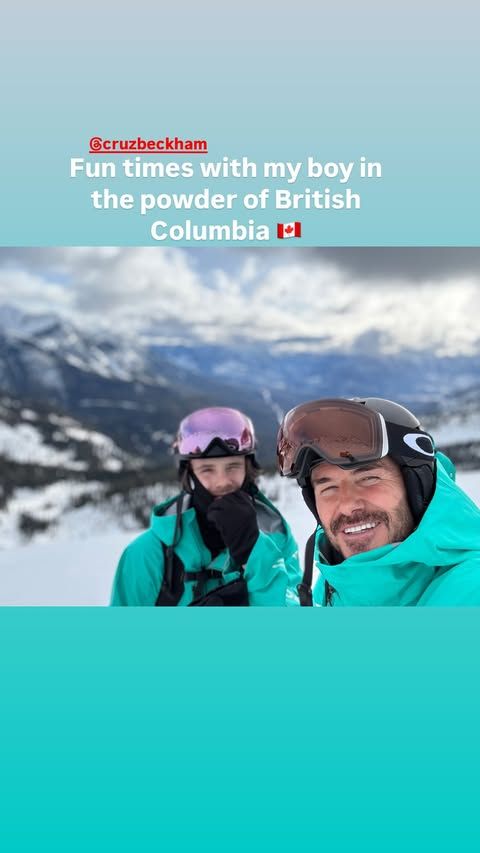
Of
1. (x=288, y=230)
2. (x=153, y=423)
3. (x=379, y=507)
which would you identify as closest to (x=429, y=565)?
(x=379, y=507)

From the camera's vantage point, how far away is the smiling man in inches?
85.2

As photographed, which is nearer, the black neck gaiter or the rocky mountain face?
the black neck gaiter

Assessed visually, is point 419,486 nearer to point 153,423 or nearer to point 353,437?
point 353,437

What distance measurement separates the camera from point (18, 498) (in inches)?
5103

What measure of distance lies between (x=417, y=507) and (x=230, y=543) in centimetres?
159

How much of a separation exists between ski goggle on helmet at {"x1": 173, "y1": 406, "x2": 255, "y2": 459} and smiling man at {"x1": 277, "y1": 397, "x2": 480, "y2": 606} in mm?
1358

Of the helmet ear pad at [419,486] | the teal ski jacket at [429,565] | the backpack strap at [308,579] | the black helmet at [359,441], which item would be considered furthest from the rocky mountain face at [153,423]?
the teal ski jacket at [429,565]

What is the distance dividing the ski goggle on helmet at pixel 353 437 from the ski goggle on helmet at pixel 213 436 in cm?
145

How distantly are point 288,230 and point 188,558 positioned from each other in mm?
2913

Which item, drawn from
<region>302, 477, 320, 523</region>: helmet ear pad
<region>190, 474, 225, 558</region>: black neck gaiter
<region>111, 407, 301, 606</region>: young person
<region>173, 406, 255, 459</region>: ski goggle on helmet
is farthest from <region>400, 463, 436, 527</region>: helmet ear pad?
<region>173, 406, 255, 459</region>: ski goggle on helmet

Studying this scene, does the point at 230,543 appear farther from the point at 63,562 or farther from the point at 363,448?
the point at 63,562

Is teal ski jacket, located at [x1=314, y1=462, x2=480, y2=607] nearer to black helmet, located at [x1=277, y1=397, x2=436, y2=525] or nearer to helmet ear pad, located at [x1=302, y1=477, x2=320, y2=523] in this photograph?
black helmet, located at [x1=277, y1=397, x2=436, y2=525]

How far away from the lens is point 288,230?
518 centimetres

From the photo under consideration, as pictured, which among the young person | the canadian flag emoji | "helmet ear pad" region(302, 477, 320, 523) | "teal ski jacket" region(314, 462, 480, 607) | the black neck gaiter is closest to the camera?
"teal ski jacket" region(314, 462, 480, 607)
